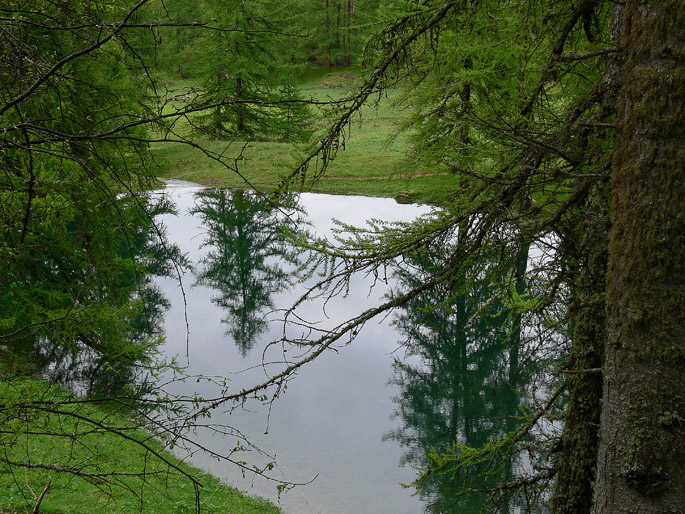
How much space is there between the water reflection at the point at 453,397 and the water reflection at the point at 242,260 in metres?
4.17

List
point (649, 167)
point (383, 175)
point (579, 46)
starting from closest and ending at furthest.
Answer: point (649, 167) < point (579, 46) < point (383, 175)

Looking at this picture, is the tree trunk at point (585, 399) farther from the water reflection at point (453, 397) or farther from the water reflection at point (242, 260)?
the water reflection at point (242, 260)

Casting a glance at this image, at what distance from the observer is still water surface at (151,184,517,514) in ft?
33.2

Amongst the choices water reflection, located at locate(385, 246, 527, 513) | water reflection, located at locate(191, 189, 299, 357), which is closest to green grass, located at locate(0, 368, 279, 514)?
water reflection, located at locate(385, 246, 527, 513)

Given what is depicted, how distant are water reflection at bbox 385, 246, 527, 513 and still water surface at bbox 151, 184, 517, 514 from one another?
0.04 m

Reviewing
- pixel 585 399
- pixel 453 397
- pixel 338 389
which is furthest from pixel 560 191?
pixel 338 389

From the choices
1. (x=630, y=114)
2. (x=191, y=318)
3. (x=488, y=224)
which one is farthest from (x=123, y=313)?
(x=630, y=114)

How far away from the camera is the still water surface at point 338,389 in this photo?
399 inches

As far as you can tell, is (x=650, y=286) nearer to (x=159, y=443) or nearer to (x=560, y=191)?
(x=560, y=191)

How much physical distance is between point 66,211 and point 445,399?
8490 mm

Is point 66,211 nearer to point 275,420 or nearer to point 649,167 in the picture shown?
point 275,420

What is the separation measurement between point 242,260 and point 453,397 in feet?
39.4

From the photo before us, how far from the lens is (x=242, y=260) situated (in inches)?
914

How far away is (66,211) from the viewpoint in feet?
32.2
